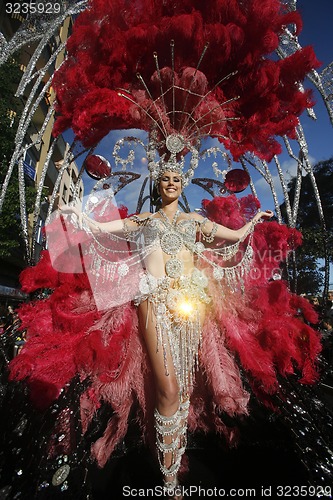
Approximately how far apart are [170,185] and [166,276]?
0.78 metres

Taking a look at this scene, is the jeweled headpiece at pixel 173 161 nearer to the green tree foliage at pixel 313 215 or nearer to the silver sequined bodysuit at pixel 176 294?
the silver sequined bodysuit at pixel 176 294

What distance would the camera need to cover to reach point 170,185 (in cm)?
251

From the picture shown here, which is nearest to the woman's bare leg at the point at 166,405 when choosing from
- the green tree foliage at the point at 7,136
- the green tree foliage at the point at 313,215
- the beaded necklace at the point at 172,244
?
the beaded necklace at the point at 172,244

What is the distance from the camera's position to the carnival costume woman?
7.32 ft

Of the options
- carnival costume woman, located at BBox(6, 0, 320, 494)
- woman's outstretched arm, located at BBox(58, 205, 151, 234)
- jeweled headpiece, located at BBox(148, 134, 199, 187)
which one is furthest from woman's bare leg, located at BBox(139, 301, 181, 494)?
jeweled headpiece, located at BBox(148, 134, 199, 187)

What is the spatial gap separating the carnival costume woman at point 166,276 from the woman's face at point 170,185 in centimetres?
1

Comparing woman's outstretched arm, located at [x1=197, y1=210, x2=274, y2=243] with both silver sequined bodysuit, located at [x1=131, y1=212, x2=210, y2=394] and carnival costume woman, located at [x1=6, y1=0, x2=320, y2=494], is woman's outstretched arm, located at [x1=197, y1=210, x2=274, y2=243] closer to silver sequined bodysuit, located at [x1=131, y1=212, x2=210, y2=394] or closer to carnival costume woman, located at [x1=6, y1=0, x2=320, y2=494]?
carnival costume woman, located at [x1=6, y1=0, x2=320, y2=494]

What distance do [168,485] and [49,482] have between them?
0.79 metres

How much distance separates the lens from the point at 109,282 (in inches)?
101

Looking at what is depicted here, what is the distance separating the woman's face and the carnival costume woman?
0.5 inches

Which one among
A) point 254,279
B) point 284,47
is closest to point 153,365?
point 254,279

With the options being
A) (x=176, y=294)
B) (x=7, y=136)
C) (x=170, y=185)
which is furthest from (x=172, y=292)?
(x=7, y=136)

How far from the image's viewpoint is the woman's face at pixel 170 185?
8.21 feet

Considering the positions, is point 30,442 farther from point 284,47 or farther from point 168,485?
point 284,47
